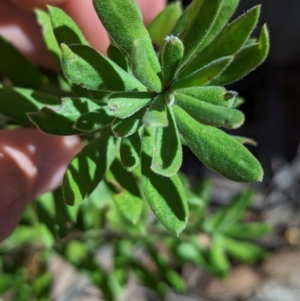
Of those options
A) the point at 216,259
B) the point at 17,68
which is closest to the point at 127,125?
the point at 17,68

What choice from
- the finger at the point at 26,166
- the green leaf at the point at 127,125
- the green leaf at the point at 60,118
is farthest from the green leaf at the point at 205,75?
the finger at the point at 26,166

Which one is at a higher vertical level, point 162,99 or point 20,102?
point 162,99

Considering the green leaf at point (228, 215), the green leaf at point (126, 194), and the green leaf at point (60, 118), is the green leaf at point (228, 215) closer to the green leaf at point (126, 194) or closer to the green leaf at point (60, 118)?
the green leaf at point (126, 194)

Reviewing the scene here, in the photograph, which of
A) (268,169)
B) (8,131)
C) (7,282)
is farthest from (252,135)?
(8,131)

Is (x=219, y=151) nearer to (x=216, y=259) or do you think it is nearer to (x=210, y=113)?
(x=210, y=113)

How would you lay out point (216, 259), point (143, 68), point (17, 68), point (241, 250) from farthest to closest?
point (241, 250)
point (216, 259)
point (17, 68)
point (143, 68)

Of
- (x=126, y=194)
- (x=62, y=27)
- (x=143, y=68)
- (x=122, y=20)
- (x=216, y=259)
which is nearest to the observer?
(x=143, y=68)

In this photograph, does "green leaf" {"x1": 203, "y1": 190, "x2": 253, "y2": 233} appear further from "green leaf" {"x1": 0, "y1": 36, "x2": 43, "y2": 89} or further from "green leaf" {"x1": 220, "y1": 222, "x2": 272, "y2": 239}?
"green leaf" {"x1": 0, "y1": 36, "x2": 43, "y2": 89}
